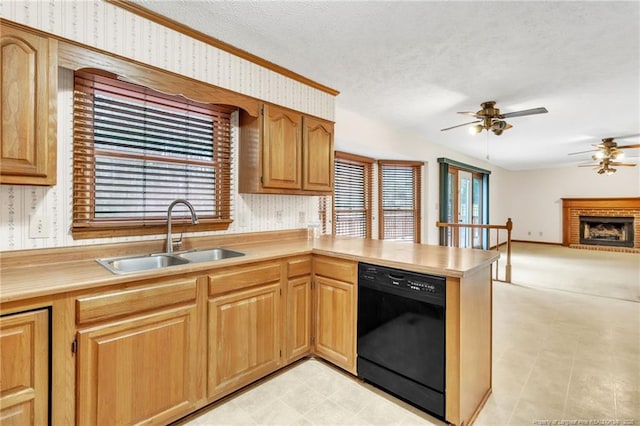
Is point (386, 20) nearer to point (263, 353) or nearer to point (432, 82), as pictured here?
point (432, 82)

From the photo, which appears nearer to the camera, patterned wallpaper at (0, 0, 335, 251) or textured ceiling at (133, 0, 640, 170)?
patterned wallpaper at (0, 0, 335, 251)

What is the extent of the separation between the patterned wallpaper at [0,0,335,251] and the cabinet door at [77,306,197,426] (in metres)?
0.73

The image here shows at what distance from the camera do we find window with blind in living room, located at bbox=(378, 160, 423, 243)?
511 centimetres

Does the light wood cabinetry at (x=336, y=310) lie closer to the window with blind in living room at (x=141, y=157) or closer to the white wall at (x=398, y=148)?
the window with blind in living room at (x=141, y=157)

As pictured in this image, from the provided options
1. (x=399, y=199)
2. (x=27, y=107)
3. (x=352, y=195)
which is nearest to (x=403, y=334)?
(x=27, y=107)

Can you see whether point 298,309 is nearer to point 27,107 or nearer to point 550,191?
point 27,107

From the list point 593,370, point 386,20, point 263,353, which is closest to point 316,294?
point 263,353

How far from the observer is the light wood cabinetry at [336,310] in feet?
7.27

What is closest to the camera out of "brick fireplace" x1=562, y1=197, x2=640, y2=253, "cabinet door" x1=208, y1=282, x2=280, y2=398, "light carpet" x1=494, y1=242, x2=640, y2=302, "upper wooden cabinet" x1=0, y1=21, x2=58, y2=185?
"upper wooden cabinet" x1=0, y1=21, x2=58, y2=185

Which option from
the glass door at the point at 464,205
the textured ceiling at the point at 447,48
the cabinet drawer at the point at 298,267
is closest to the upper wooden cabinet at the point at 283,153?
the textured ceiling at the point at 447,48

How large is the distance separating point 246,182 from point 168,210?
2.29ft

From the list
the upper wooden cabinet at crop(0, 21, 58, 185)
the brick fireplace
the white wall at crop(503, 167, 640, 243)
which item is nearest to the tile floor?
the upper wooden cabinet at crop(0, 21, 58, 185)

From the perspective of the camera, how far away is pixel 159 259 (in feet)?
6.89

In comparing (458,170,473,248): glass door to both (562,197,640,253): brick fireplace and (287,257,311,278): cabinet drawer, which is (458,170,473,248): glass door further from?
(287,257,311,278): cabinet drawer
